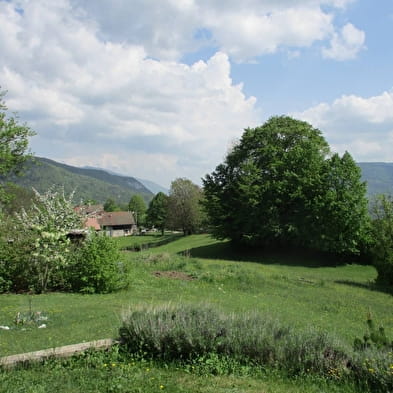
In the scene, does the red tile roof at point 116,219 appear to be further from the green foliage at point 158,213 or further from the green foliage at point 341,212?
the green foliage at point 341,212

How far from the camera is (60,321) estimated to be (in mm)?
10234

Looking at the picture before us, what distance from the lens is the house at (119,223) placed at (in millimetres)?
101250

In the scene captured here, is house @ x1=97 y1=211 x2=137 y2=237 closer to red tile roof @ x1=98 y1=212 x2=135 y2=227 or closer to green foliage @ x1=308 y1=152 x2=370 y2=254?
red tile roof @ x1=98 y1=212 x2=135 y2=227

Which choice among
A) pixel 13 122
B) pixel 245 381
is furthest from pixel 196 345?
pixel 13 122

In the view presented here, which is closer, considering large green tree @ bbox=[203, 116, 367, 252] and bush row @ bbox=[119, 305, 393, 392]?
bush row @ bbox=[119, 305, 393, 392]

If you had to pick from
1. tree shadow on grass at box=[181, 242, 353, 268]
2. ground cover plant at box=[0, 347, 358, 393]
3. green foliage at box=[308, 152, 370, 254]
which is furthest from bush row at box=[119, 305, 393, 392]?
tree shadow on grass at box=[181, 242, 353, 268]

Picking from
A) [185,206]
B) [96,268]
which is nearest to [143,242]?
[185,206]

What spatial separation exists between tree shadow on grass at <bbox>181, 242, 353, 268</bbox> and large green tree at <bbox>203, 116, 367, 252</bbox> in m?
1.28

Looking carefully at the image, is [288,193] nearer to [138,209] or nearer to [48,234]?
[48,234]

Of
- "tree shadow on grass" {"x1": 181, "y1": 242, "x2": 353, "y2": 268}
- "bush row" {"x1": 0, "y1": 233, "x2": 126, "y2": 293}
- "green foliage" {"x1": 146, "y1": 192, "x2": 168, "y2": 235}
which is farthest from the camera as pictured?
"green foliage" {"x1": 146, "y1": 192, "x2": 168, "y2": 235}

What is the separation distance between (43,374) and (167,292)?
11.5m

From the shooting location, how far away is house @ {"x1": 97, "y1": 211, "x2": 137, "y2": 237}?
10125 cm

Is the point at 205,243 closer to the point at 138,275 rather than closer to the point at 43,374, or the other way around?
the point at 138,275

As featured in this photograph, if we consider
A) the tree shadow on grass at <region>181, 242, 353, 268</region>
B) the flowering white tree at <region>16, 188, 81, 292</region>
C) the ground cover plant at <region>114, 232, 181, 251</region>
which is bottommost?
the ground cover plant at <region>114, 232, 181, 251</region>
